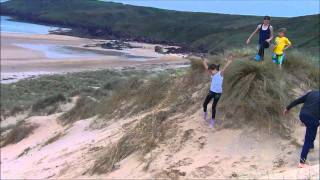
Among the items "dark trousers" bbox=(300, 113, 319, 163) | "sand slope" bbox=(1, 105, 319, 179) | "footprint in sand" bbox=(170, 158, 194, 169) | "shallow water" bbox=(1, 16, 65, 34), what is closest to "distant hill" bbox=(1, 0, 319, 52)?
"shallow water" bbox=(1, 16, 65, 34)

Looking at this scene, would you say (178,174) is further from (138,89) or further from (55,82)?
(55,82)

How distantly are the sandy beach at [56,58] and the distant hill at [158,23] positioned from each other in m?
13.3

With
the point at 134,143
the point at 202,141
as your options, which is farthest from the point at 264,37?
the point at 134,143

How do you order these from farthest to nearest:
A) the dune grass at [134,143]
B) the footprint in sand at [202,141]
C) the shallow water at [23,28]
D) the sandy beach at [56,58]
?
the shallow water at [23,28]
the sandy beach at [56,58]
the dune grass at [134,143]
the footprint in sand at [202,141]

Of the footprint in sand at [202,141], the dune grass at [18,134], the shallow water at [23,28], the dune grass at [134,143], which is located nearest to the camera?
the footprint in sand at [202,141]

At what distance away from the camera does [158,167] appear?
8789 mm

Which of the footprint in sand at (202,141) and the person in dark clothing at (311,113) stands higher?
the person in dark clothing at (311,113)

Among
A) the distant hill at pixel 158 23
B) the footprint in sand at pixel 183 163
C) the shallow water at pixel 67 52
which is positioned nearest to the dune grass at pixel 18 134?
the footprint in sand at pixel 183 163

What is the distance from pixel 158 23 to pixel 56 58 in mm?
59022

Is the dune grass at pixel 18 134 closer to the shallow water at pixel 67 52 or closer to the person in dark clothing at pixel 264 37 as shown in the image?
the person in dark clothing at pixel 264 37

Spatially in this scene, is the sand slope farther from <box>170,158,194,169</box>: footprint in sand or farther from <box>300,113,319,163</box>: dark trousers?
<box>300,113,319,163</box>: dark trousers

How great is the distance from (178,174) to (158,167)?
0.47 m

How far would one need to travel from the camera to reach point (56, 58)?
4841 cm

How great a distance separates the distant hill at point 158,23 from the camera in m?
76.7
